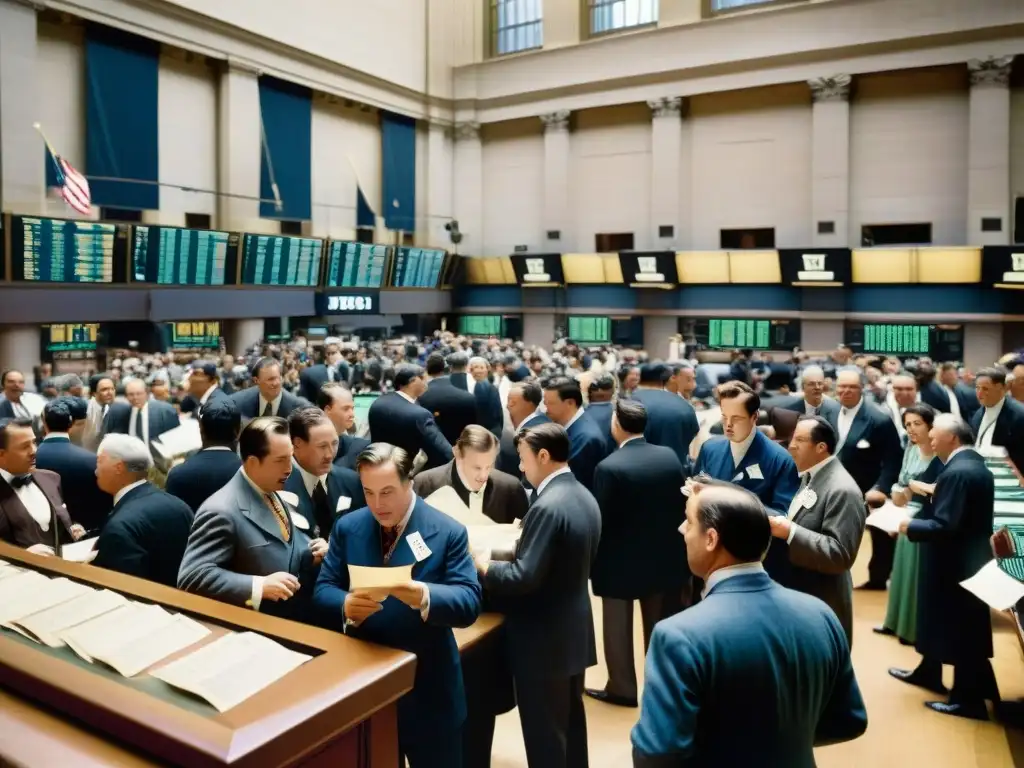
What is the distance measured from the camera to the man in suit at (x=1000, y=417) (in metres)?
5.87

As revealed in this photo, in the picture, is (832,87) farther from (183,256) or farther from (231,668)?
(231,668)

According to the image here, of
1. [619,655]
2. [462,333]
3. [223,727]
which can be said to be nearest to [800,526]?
[619,655]

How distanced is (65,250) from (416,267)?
8541mm

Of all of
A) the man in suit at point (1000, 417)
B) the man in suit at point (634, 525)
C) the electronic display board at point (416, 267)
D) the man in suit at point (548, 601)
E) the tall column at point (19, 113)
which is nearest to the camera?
the man in suit at point (548, 601)

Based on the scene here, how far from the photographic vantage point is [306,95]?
16.5 metres

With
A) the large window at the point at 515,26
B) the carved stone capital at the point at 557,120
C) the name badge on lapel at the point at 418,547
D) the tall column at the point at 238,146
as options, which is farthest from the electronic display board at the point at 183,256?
the name badge on lapel at the point at 418,547

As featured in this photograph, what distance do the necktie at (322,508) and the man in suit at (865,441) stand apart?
3897 mm

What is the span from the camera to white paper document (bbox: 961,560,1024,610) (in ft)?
11.2

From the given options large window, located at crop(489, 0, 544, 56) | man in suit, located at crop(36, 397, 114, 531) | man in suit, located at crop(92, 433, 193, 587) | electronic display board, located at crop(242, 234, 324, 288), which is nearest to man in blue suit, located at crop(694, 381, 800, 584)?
man in suit, located at crop(92, 433, 193, 587)

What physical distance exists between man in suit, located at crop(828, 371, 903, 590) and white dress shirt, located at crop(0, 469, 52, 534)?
516cm

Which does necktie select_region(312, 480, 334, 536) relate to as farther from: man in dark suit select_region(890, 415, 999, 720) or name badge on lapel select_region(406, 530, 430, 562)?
man in dark suit select_region(890, 415, 999, 720)

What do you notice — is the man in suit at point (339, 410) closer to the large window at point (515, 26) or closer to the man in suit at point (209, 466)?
the man in suit at point (209, 466)

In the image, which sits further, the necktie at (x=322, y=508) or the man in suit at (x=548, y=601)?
the necktie at (x=322, y=508)

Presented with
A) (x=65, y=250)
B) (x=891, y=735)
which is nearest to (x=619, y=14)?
(x=65, y=250)
